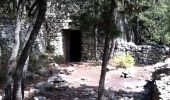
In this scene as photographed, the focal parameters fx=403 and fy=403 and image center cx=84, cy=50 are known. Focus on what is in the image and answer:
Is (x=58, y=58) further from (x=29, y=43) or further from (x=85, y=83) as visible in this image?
(x=29, y=43)

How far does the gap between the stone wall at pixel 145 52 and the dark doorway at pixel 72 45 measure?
292 cm

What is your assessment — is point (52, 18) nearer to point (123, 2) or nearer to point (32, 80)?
point (32, 80)

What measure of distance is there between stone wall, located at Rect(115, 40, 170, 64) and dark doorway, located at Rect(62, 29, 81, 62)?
115 inches

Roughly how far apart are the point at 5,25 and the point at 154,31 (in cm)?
865

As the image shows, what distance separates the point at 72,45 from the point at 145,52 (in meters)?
4.45

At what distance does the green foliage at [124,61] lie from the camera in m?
17.8

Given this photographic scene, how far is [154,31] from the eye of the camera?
22.5 m

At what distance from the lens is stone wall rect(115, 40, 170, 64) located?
772 inches

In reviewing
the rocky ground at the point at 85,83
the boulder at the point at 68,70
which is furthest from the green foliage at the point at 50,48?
the boulder at the point at 68,70

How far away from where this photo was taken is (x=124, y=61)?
17953 mm

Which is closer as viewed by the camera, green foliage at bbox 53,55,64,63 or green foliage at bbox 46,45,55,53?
green foliage at bbox 53,55,64,63

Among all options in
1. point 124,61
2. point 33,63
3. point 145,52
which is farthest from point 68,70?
point 145,52

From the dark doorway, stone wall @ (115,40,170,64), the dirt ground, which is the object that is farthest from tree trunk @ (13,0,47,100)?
the dark doorway

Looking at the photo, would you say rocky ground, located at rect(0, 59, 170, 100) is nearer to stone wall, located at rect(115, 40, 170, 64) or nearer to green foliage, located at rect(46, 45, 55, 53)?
stone wall, located at rect(115, 40, 170, 64)
